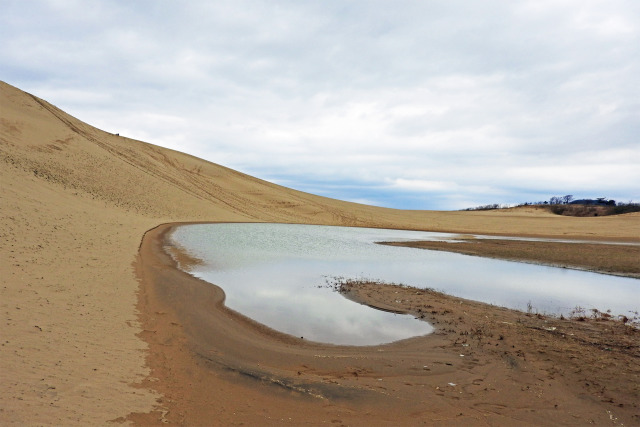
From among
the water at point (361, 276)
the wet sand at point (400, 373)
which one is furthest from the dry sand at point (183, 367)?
the water at point (361, 276)

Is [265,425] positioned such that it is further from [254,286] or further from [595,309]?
[595,309]

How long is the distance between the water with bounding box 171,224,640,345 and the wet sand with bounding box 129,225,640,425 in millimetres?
900

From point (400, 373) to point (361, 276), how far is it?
8465 mm

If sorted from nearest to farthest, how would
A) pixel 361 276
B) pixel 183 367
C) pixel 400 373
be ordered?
1. pixel 183 367
2. pixel 400 373
3. pixel 361 276

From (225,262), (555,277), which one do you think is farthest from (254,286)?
(555,277)

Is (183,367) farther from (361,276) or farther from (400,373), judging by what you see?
(361,276)

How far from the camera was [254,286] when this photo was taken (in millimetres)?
12289

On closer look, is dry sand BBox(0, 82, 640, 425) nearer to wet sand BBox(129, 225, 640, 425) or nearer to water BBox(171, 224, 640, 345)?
wet sand BBox(129, 225, 640, 425)

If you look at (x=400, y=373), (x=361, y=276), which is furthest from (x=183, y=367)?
(x=361, y=276)

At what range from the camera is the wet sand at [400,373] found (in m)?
5.07

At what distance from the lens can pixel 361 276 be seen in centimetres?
1487

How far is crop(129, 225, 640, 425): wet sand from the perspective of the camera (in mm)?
5070

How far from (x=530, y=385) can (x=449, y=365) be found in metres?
1.30

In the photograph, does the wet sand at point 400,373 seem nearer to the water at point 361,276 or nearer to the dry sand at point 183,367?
the dry sand at point 183,367
